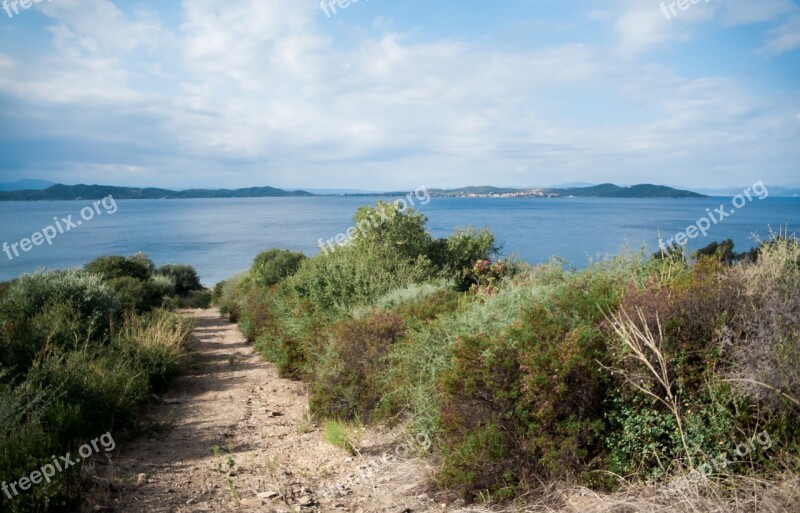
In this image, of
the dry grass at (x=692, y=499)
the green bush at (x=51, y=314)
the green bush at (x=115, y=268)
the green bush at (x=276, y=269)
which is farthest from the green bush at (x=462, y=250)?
the green bush at (x=115, y=268)

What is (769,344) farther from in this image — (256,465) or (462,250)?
(462,250)

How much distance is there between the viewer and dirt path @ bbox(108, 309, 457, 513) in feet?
16.0

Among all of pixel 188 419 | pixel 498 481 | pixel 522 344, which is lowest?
pixel 188 419

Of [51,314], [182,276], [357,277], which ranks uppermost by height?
[357,277]

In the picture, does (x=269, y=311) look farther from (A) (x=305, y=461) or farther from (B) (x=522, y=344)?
(B) (x=522, y=344)

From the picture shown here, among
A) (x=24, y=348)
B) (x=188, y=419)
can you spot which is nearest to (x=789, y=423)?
(x=188, y=419)

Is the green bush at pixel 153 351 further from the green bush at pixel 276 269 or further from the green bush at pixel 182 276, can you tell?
the green bush at pixel 182 276

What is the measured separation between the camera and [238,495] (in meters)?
5.01

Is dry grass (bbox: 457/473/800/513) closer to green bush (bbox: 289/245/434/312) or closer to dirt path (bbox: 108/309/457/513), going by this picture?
dirt path (bbox: 108/309/457/513)

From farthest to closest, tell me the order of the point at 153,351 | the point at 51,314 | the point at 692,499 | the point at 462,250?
the point at 462,250, the point at 51,314, the point at 153,351, the point at 692,499

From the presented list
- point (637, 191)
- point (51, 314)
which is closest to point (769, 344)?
point (51, 314)

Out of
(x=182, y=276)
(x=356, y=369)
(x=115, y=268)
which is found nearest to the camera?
(x=356, y=369)

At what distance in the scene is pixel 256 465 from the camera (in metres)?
5.90

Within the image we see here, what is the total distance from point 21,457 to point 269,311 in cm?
940
